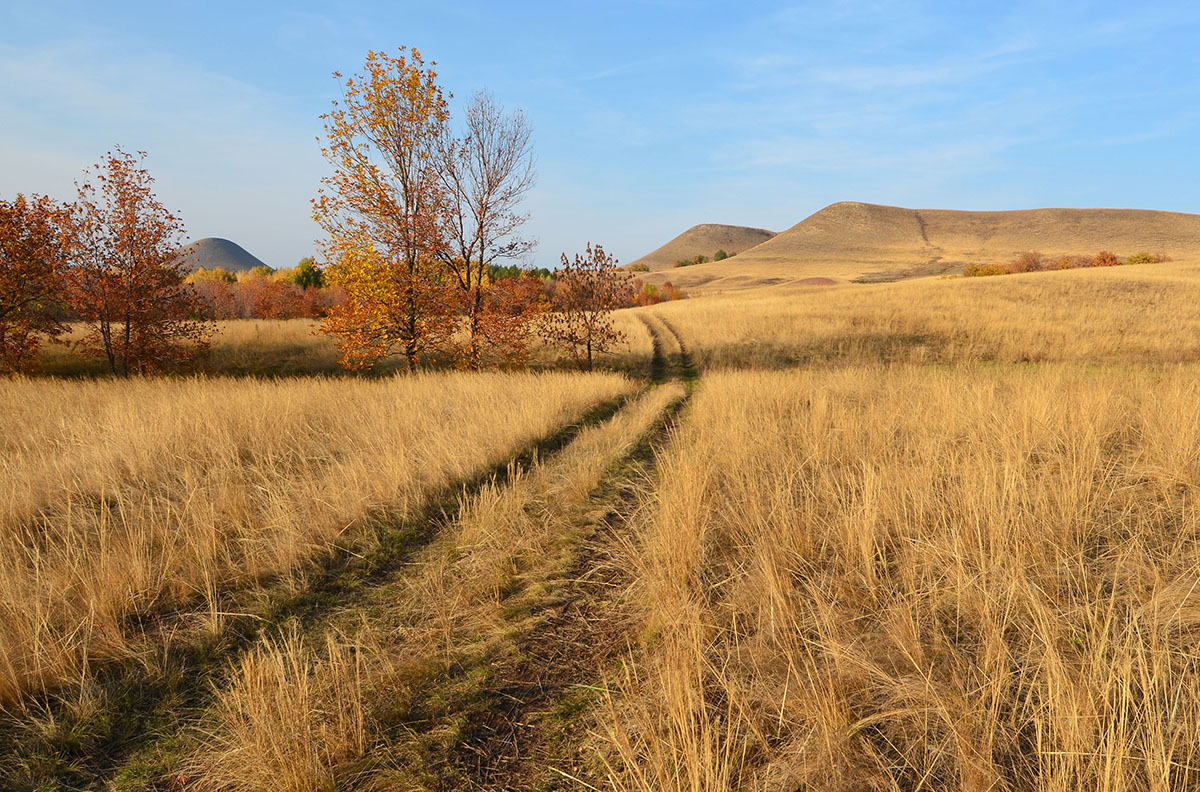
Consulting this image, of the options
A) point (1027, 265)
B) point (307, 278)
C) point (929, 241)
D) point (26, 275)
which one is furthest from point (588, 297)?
point (929, 241)

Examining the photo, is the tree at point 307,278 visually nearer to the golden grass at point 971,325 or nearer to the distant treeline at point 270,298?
the distant treeline at point 270,298

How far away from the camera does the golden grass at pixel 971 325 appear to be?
66.1 feet

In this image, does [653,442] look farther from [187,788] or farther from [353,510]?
[187,788]

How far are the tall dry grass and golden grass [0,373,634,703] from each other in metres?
3.19

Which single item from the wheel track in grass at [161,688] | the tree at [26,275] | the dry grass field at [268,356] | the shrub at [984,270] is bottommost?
the wheel track in grass at [161,688]

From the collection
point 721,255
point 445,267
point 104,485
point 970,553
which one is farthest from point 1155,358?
point 721,255

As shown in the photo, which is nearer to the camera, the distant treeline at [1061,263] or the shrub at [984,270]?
the distant treeline at [1061,263]

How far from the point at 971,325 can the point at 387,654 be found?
2671cm

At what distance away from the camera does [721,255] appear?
15500cm

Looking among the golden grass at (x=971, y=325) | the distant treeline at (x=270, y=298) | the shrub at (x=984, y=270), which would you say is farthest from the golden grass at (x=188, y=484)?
the shrub at (x=984, y=270)

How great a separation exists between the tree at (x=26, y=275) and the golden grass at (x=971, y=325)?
72.9ft

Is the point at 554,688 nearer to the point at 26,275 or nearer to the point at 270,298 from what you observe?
the point at 26,275

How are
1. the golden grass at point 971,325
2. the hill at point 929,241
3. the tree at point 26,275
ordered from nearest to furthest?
the tree at point 26,275, the golden grass at point 971,325, the hill at point 929,241

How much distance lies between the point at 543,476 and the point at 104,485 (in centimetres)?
480
